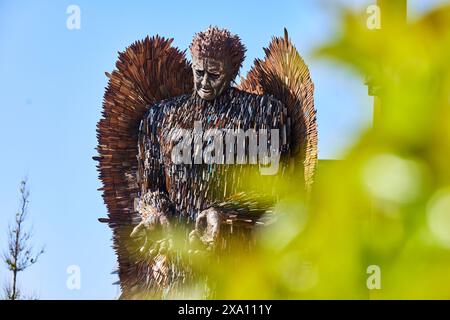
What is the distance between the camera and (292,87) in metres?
1.35

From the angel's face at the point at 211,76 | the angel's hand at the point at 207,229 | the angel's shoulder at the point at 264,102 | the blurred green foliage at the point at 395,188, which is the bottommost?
the angel's hand at the point at 207,229

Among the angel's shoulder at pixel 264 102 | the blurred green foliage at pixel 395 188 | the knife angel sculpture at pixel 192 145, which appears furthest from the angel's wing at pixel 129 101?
the blurred green foliage at pixel 395 188

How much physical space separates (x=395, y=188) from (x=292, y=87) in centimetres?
85

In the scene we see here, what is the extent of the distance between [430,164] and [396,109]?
0.16 feet

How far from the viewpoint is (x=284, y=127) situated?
1.34 meters

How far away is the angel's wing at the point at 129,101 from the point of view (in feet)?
4.67

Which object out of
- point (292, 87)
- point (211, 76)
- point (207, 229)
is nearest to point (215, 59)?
point (211, 76)

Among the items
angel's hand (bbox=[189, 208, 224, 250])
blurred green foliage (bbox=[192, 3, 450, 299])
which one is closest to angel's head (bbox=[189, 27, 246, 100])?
angel's hand (bbox=[189, 208, 224, 250])

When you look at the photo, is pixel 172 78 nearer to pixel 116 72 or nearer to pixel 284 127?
pixel 116 72

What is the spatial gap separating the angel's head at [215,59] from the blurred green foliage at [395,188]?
0.85m

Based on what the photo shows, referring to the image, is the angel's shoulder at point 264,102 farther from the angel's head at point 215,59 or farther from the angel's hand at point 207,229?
the angel's hand at point 207,229

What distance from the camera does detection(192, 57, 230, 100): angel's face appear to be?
138 cm

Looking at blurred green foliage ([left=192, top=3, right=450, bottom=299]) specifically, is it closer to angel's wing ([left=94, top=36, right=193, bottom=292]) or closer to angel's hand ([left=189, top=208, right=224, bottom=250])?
angel's hand ([left=189, top=208, right=224, bottom=250])

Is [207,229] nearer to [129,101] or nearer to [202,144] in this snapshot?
[202,144]
